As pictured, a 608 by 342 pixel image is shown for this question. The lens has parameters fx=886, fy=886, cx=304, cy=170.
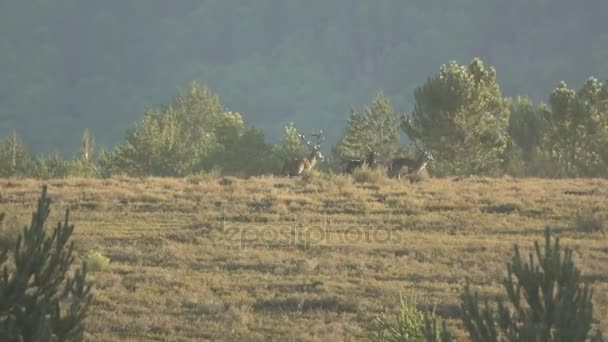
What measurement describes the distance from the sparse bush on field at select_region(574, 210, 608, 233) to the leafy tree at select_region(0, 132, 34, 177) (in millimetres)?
57303

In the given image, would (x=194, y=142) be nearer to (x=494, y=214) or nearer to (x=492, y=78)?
(x=492, y=78)

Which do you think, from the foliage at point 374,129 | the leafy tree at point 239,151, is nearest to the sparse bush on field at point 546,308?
the foliage at point 374,129

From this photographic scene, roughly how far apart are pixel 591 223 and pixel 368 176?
33.8 ft

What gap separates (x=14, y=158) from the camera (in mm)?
75125

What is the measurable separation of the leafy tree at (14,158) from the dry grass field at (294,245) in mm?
45514

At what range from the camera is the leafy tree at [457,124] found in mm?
57188

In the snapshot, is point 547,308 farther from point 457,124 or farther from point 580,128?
point 580,128

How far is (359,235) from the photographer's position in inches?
789

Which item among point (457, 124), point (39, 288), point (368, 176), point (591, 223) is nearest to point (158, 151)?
point (457, 124)

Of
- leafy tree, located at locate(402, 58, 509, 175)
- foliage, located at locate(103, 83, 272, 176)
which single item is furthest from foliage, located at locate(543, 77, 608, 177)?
foliage, located at locate(103, 83, 272, 176)

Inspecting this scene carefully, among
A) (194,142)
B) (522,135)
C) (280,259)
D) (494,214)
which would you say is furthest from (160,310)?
(194,142)

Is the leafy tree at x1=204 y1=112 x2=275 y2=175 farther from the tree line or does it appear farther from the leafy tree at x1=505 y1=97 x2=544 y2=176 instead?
the leafy tree at x1=505 y1=97 x2=544 y2=176

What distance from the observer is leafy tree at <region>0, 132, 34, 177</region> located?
72750 mm

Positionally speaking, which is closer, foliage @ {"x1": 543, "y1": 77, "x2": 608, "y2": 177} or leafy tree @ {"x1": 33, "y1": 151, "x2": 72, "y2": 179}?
foliage @ {"x1": 543, "y1": 77, "x2": 608, "y2": 177}
